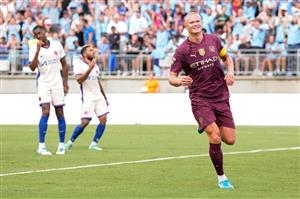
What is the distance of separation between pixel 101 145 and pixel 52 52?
3146 mm

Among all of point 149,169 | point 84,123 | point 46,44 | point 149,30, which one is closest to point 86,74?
point 84,123

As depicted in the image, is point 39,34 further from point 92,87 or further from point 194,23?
point 194,23

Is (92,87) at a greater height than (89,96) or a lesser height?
greater

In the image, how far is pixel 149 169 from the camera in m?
15.9

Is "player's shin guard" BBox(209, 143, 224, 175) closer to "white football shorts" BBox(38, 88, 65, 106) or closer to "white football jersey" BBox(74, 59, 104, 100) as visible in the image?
"white football shorts" BBox(38, 88, 65, 106)

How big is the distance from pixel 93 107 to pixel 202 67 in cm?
774

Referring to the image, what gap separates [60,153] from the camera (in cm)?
1903

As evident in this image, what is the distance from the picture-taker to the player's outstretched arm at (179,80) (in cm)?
1312

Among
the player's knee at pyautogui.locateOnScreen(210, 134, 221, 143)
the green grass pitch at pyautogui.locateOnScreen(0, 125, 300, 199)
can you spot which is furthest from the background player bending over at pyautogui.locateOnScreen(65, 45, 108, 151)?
the player's knee at pyautogui.locateOnScreen(210, 134, 221, 143)

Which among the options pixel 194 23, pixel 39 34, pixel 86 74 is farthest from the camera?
pixel 86 74

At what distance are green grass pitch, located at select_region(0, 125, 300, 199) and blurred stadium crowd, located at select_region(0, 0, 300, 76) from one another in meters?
8.83

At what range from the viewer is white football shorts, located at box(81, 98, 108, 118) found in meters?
21.0

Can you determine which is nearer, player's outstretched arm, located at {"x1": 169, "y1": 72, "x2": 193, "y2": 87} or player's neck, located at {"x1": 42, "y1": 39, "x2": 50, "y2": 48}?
player's outstretched arm, located at {"x1": 169, "y1": 72, "x2": 193, "y2": 87}

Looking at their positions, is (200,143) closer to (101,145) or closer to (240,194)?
(101,145)
